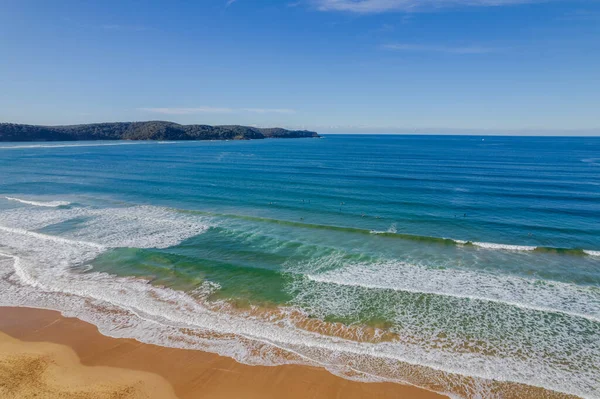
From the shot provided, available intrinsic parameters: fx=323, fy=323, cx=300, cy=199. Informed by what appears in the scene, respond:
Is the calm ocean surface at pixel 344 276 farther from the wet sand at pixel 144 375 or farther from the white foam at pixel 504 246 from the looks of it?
the wet sand at pixel 144 375

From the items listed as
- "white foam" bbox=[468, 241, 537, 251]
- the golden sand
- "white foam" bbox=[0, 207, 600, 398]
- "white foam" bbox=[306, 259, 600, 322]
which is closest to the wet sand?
the golden sand

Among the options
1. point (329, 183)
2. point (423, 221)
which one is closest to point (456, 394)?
point (423, 221)

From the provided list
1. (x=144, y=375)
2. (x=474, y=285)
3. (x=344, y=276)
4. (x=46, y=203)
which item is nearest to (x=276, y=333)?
(x=144, y=375)

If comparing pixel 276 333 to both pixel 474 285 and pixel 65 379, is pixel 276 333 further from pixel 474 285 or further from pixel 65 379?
pixel 474 285

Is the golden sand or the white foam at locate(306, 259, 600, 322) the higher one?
the white foam at locate(306, 259, 600, 322)

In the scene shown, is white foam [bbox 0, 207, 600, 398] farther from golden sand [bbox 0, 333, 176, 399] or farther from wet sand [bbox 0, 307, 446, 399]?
golden sand [bbox 0, 333, 176, 399]

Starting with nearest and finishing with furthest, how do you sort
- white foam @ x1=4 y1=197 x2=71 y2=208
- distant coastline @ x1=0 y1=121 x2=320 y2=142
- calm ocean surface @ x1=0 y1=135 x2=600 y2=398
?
1. calm ocean surface @ x1=0 y1=135 x2=600 y2=398
2. white foam @ x1=4 y1=197 x2=71 y2=208
3. distant coastline @ x1=0 y1=121 x2=320 y2=142

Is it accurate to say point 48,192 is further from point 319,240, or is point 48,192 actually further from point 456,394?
point 456,394
